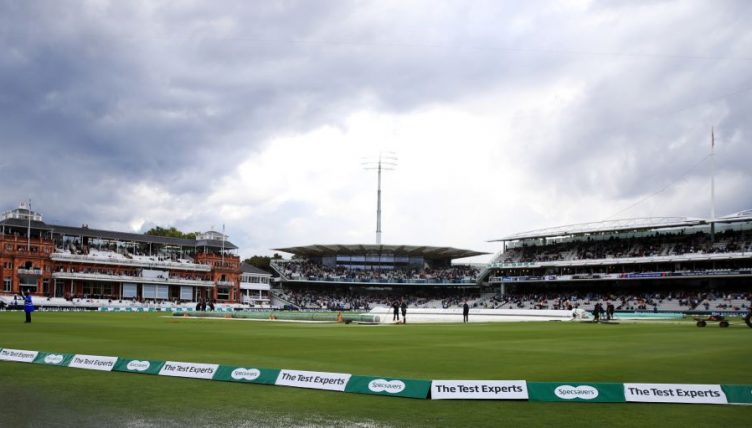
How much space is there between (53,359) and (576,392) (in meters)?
12.7

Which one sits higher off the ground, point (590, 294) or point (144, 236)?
point (144, 236)

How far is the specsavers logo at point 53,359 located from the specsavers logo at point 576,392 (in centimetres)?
1205

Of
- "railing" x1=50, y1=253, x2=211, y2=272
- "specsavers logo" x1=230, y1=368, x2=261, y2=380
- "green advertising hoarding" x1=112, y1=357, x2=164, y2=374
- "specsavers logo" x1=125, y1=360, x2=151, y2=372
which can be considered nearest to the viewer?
"specsavers logo" x1=230, y1=368, x2=261, y2=380

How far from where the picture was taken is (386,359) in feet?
61.1

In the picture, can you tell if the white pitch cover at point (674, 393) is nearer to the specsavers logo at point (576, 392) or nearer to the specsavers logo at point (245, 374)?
the specsavers logo at point (576, 392)

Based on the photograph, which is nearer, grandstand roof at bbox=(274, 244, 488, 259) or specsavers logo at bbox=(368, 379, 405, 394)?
specsavers logo at bbox=(368, 379, 405, 394)

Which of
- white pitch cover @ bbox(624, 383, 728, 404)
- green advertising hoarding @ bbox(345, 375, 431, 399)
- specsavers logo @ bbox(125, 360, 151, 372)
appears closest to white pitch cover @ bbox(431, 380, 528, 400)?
green advertising hoarding @ bbox(345, 375, 431, 399)

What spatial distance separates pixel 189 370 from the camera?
14641mm

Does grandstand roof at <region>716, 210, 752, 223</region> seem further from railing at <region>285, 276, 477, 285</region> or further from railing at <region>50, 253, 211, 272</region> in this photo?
railing at <region>50, 253, 211, 272</region>

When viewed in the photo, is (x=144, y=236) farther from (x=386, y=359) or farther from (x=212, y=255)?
(x=386, y=359)

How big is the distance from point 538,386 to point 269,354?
9.86 meters

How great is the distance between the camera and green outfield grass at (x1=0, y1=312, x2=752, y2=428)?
10.1 metres

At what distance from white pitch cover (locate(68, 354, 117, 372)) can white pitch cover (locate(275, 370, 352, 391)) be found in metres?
4.67

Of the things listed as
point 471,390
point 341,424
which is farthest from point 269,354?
point 341,424
